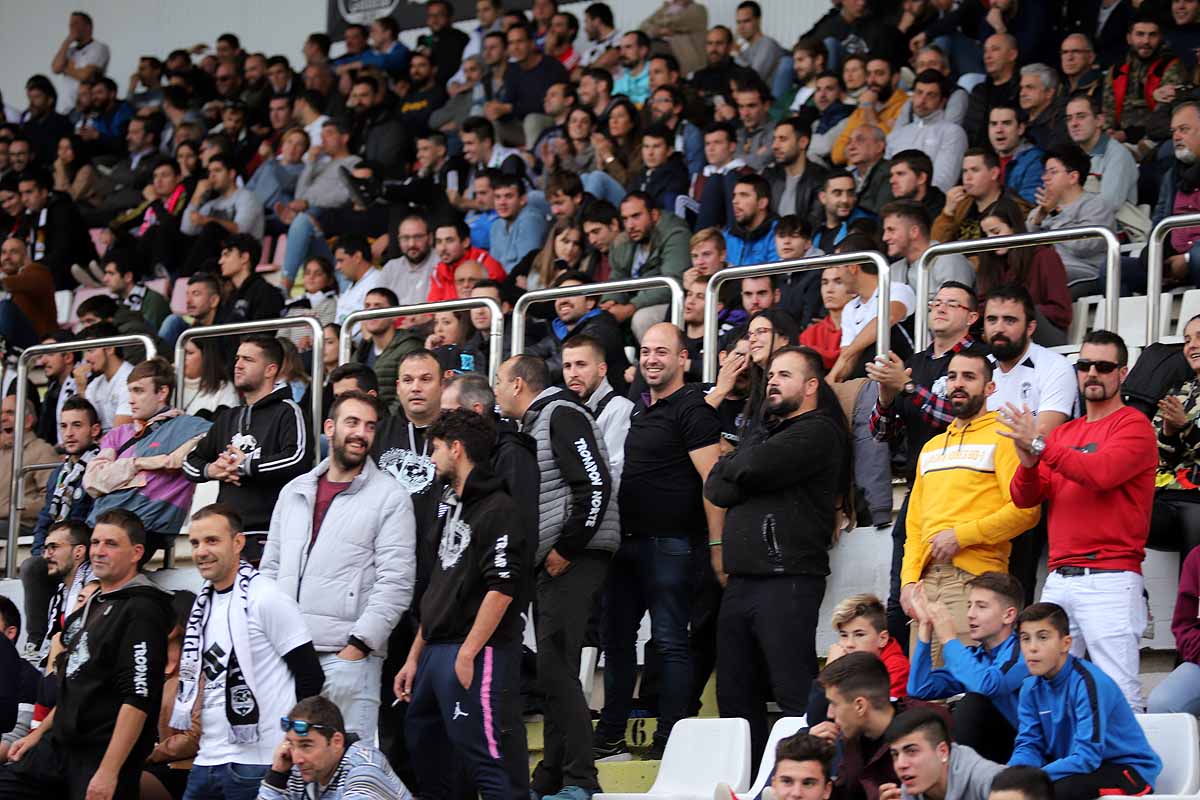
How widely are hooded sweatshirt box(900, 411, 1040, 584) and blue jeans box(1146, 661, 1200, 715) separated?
2.43 ft

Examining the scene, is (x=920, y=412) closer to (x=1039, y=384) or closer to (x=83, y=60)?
(x=1039, y=384)

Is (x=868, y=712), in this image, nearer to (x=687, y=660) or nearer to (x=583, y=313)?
(x=687, y=660)

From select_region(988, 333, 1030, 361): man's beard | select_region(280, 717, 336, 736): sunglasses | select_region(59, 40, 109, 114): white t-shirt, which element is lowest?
select_region(280, 717, 336, 736): sunglasses

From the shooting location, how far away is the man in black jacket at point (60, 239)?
1535 centimetres

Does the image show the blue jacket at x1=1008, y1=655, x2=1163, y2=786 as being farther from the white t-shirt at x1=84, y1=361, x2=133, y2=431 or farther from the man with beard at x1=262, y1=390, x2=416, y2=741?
the white t-shirt at x1=84, y1=361, x2=133, y2=431

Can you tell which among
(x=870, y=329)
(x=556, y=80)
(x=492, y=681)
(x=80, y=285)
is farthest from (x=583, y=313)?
(x=80, y=285)

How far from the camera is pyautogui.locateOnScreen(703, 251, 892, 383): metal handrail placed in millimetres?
7980

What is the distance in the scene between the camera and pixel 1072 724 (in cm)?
596

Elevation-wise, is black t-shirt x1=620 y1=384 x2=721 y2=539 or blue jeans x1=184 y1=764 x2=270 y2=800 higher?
black t-shirt x1=620 y1=384 x2=721 y2=539

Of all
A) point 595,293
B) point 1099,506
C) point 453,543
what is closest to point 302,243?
point 595,293

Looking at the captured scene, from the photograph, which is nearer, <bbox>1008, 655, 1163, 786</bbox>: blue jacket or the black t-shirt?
<bbox>1008, 655, 1163, 786</bbox>: blue jacket

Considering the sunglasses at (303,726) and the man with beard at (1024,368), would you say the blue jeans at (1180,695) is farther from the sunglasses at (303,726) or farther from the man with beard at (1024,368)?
the sunglasses at (303,726)

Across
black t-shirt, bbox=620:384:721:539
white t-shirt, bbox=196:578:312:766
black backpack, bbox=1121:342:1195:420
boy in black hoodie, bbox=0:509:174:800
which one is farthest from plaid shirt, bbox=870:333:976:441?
boy in black hoodie, bbox=0:509:174:800

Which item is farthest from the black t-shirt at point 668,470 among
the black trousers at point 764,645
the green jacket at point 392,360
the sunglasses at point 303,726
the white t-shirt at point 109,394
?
the white t-shirt at point 109,394
